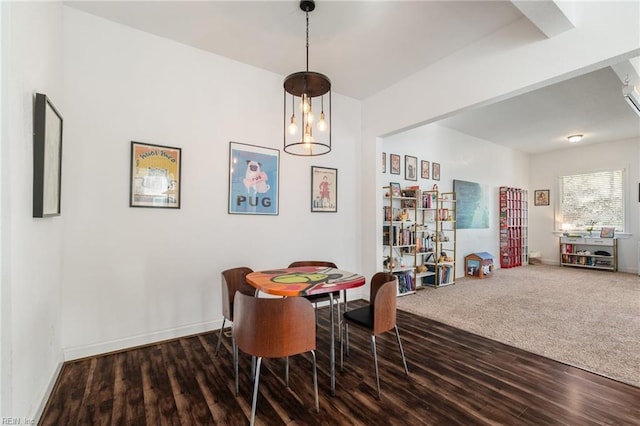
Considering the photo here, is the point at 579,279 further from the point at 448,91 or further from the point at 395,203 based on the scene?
the point at 448,91

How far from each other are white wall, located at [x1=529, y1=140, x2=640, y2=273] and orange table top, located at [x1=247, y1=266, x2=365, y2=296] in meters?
8.10

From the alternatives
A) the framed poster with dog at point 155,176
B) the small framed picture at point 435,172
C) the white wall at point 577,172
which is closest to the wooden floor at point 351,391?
the framed poster with dog at point 155,176

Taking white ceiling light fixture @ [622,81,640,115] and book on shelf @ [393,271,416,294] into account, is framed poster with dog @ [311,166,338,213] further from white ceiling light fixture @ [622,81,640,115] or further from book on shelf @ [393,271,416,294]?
white ceiling light fixture @ [622,81,640,115]

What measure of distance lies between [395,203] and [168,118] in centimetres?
357

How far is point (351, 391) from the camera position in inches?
79.4

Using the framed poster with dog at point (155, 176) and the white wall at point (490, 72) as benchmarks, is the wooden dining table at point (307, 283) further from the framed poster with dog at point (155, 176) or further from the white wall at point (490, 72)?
the white wall at point (490, 72)

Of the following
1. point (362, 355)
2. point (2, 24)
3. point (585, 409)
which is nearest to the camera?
point (2, 24)

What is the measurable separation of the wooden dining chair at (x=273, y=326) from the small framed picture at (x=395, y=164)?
362 centimetres

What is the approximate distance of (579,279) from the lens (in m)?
5.82

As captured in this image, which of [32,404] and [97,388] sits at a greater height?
[32,404]

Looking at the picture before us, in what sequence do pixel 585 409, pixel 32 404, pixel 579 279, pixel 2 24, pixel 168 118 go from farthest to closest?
pixel 579 279 → pixel 168 118 → pixel 585 409 → pixel 32 404 → pixel 2 24

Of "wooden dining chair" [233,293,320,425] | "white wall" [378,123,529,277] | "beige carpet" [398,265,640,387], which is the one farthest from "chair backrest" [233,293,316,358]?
"white wall" [378,123,529,277]

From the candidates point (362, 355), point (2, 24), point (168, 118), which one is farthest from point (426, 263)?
point (2, 24)

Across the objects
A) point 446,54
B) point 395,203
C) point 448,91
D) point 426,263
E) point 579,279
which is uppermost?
point 446,54
